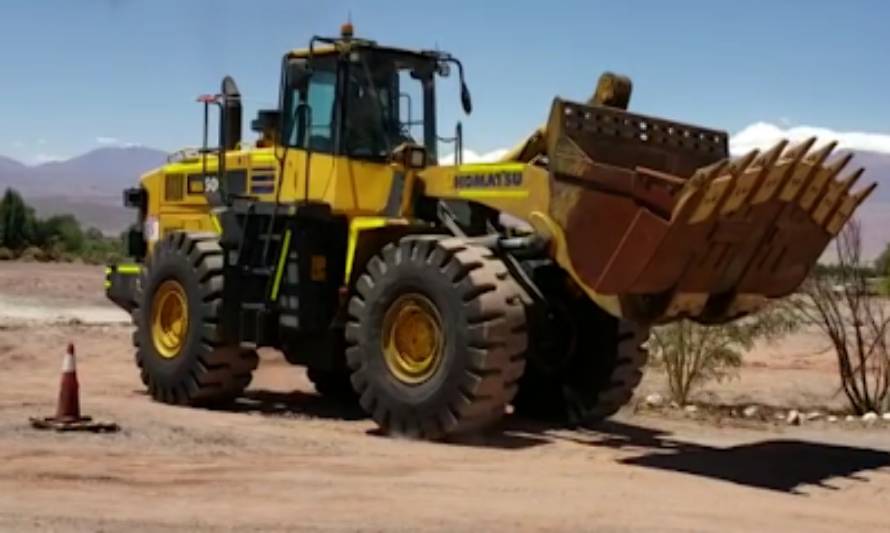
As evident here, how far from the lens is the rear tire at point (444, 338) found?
11344 mm

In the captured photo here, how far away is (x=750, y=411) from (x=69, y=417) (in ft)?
26.4

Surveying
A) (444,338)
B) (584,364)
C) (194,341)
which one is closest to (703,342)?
(584,364)

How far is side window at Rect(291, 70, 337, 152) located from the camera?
13516 mm

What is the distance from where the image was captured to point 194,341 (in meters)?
14.1

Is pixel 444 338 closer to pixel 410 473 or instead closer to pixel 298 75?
pixel 410 473

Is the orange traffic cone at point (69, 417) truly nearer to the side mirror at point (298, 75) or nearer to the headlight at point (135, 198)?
the side mirror at point (298, 75)

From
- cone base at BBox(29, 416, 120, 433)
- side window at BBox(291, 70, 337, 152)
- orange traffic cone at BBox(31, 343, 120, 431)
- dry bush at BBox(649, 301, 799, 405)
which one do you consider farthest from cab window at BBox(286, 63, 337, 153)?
dry bush at BBox(649, 301, 799, 405)

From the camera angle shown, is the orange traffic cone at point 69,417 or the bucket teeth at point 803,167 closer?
the bucket teeth at point 803,167

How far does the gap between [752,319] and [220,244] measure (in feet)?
23.1

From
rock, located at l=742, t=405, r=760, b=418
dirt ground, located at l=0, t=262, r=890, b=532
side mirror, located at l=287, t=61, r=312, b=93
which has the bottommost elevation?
rock, located at l=742, t=405, r=760, b=418

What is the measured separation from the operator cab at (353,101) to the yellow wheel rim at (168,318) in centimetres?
211

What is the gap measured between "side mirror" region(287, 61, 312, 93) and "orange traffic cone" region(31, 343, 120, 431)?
345 centimetres

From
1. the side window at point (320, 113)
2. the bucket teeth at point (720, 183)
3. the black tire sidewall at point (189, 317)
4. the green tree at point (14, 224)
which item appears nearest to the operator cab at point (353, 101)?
the side window at point (320, 113)

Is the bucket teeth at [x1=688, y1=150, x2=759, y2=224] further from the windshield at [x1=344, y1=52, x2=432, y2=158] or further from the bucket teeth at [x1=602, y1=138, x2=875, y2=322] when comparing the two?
the windshield at [x1=344, y1=52, x2=432, y2=158]
